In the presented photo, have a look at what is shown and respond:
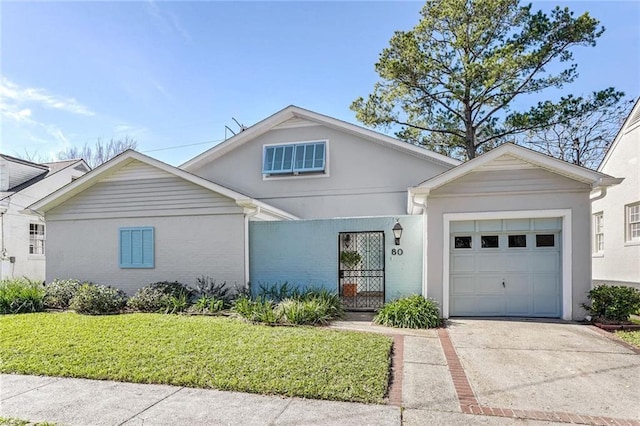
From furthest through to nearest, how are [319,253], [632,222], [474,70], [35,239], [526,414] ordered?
[35,239], [474,70], [632,222], [319,253], [526,414]

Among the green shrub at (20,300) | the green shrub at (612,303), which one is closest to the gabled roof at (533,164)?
the green shrub at (612,303)

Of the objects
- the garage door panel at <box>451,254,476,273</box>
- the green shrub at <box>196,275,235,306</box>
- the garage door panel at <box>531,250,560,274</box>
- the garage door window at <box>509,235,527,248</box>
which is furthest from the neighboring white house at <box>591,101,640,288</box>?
the green shrub at <box>196,275,235,306</box>

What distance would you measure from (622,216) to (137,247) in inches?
624

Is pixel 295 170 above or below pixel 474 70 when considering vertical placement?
below

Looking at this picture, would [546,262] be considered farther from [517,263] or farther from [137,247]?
[137,247]

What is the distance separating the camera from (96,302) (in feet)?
31.5

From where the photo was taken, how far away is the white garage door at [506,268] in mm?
8906

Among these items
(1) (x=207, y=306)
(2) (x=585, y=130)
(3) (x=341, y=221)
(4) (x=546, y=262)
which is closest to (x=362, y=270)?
(3) (x=341, y=221)

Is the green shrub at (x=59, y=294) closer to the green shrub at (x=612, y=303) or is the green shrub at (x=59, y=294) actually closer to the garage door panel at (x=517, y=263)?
the garage door panel at (x=517, y=263)

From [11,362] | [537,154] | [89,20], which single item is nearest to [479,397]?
[537,154]

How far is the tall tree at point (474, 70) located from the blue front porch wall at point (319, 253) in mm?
10391

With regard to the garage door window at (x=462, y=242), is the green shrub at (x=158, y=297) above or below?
below

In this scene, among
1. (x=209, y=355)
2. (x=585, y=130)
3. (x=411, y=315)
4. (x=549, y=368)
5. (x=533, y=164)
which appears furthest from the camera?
(x=585, y=130)

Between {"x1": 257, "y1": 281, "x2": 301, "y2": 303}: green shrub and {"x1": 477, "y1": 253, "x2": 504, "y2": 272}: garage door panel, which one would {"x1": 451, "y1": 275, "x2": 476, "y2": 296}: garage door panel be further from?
{"x1": 257, "y1": 281, "x2": 301, "y2": 303}: green shrub
